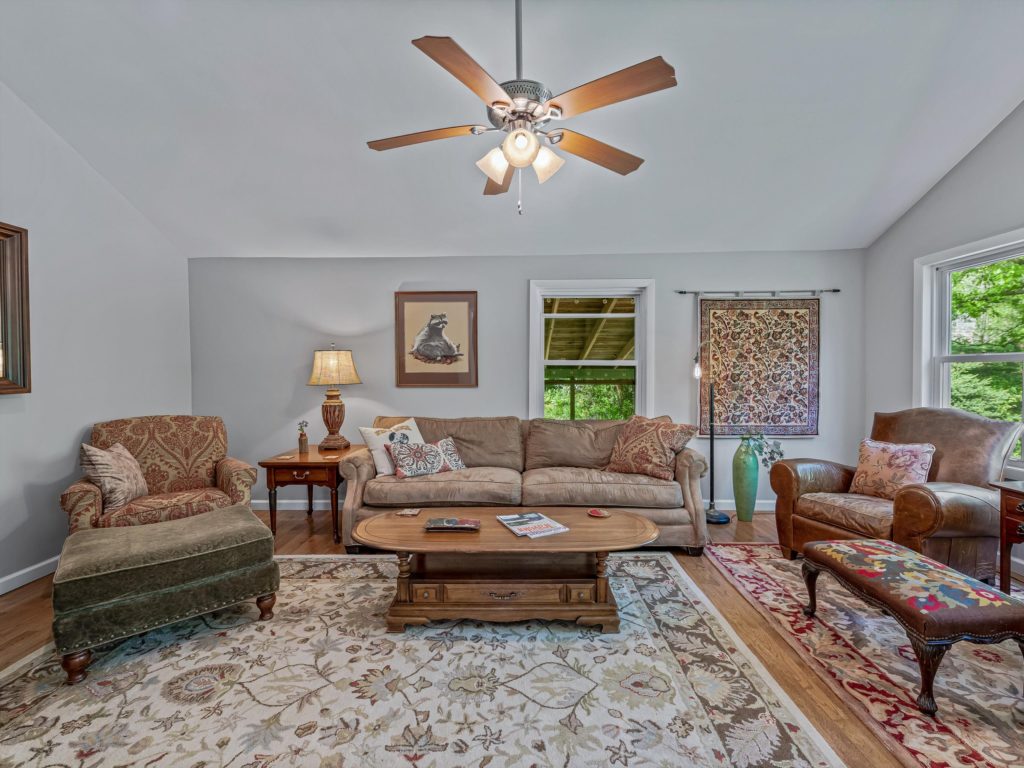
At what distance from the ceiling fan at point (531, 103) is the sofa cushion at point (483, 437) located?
2175mm

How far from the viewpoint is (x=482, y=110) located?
2795 millimetres

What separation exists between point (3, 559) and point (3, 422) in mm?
Result: 786

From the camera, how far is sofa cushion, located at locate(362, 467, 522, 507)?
3.22 metres

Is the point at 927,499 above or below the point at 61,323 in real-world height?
below

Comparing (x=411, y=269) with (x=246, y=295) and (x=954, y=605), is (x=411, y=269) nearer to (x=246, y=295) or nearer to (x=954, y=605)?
(x=246, y=295)

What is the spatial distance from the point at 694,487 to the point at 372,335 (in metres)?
2.90

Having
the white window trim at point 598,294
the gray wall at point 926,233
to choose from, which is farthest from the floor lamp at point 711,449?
the gray wall at point 926,233

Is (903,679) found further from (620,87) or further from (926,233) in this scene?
(926,233)

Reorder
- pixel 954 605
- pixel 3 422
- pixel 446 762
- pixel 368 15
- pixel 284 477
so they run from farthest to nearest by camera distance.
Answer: pixel 284 477 → pixel 3 422 → pixel 368 15 → pixel 954 605 → pixel 446 762

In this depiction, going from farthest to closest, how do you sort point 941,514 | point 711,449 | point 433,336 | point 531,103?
point 433,336, point 711,449, point 941,514, point 531,103

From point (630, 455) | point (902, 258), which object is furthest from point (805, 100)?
point (630, 455)

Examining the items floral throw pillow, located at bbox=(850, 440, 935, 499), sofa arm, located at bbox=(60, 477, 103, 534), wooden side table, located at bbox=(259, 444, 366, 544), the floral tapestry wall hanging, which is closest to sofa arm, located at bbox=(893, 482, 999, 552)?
floral throw pillow, located at bbox=(850, 440, 935, 499)

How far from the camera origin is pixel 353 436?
426 cm

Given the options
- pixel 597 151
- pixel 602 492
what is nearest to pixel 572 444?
pixel 602 492
